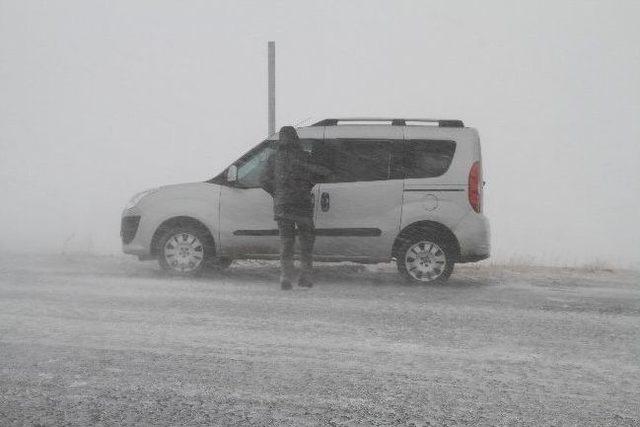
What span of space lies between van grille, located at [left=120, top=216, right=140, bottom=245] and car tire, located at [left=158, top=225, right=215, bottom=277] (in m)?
0.40

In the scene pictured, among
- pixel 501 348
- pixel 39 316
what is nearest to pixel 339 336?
pixel 501 348

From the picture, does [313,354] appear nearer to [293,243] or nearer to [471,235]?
[293,243]

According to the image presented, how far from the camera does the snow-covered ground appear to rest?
3590 millimetres

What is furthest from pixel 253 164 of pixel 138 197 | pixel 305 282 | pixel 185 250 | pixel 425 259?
pixel 425 259

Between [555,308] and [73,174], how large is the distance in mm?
53865

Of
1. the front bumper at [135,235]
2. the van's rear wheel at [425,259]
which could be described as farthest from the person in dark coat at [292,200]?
the front bumper at [135,235]

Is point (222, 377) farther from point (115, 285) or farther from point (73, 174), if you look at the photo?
point (73, 174)

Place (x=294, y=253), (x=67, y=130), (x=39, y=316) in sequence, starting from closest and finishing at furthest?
(x=39, y=316) → (x=294, y=253) → (x=67, y=130)

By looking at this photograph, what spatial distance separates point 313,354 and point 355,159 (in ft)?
14.6

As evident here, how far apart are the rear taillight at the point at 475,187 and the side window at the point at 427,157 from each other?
32cm

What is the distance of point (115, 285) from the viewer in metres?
8.05

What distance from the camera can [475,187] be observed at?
8547 mm

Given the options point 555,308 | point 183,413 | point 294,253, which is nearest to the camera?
point 183,413

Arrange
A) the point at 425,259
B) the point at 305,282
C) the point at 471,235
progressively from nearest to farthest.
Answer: the point at 305,282 < the point at 471,235 < the point at 425,259
